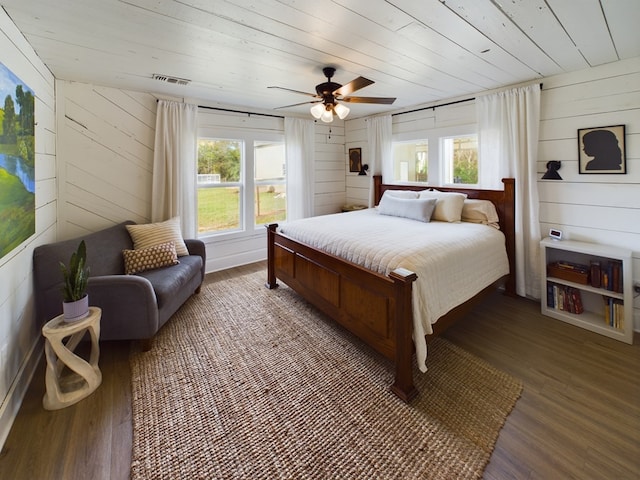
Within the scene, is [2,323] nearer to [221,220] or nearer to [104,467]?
[104,467]

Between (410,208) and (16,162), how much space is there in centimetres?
341

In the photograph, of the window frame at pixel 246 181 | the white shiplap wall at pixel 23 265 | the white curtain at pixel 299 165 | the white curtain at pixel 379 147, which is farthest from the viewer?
the white curtain at pixel 299 165

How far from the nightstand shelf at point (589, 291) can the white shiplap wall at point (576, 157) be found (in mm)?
191

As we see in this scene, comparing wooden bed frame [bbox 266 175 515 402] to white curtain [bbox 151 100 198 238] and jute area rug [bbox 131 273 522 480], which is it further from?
white curtain [bbox 151 100 198 238]

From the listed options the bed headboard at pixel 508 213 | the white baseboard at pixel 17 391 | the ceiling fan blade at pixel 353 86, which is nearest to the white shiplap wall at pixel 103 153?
the white baseboard at pixel 17 391

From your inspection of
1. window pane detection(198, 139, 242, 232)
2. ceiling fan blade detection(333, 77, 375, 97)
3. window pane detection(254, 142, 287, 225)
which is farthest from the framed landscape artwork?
window pane detection(254, 142, 287, 225)

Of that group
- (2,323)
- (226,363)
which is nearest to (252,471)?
(226,363)

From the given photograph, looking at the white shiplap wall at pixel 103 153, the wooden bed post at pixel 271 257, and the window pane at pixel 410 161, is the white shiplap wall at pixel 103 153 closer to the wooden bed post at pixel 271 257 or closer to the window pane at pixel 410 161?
the wooden bed post at pixel 271 257

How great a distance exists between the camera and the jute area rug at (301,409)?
1.45 meters

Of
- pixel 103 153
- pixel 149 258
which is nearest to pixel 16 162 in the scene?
pixel 149 258

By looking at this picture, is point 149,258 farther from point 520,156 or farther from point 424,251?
point 520,156

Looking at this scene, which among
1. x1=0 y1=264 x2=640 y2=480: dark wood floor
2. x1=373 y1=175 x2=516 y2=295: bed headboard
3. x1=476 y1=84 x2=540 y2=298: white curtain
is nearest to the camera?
x1=0 y1=264 x2=640 y2=480: dark wood floor

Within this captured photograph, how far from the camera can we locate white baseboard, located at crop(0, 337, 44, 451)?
159 centimetres

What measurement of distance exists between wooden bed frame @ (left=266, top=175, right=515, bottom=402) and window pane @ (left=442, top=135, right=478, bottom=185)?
309mm
